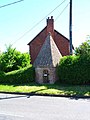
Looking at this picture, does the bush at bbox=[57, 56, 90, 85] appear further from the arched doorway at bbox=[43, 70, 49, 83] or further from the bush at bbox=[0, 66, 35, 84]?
the bush at bbox=[0, 66, 35, 84]

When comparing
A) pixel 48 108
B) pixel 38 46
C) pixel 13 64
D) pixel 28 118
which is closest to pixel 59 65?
pixel 13 64

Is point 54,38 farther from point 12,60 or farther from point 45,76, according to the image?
point 45,76

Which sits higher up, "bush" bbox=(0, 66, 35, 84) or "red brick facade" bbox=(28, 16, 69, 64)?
"red brick facade" bbox=(28, 16, 69, 64)

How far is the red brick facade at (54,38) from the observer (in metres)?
32.4

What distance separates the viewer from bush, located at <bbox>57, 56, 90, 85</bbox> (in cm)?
1950

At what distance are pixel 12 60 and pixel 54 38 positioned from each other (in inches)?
416

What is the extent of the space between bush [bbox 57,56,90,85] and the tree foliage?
6.44 m

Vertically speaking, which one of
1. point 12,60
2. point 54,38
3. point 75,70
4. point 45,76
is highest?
point 54,38

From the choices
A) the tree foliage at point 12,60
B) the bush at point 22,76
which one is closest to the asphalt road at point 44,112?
the bush at point 22,76

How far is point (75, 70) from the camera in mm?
19844

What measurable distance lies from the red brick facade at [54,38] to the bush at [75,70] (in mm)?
12434

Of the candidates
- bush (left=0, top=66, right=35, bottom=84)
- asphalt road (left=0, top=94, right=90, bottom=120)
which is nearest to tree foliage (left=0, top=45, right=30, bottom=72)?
bush (left=0, top=66, right=35, bottom=84)

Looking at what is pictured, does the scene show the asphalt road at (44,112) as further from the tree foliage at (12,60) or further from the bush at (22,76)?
the tree foliage at (12,60)

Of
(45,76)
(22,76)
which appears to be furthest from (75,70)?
(22,76)
